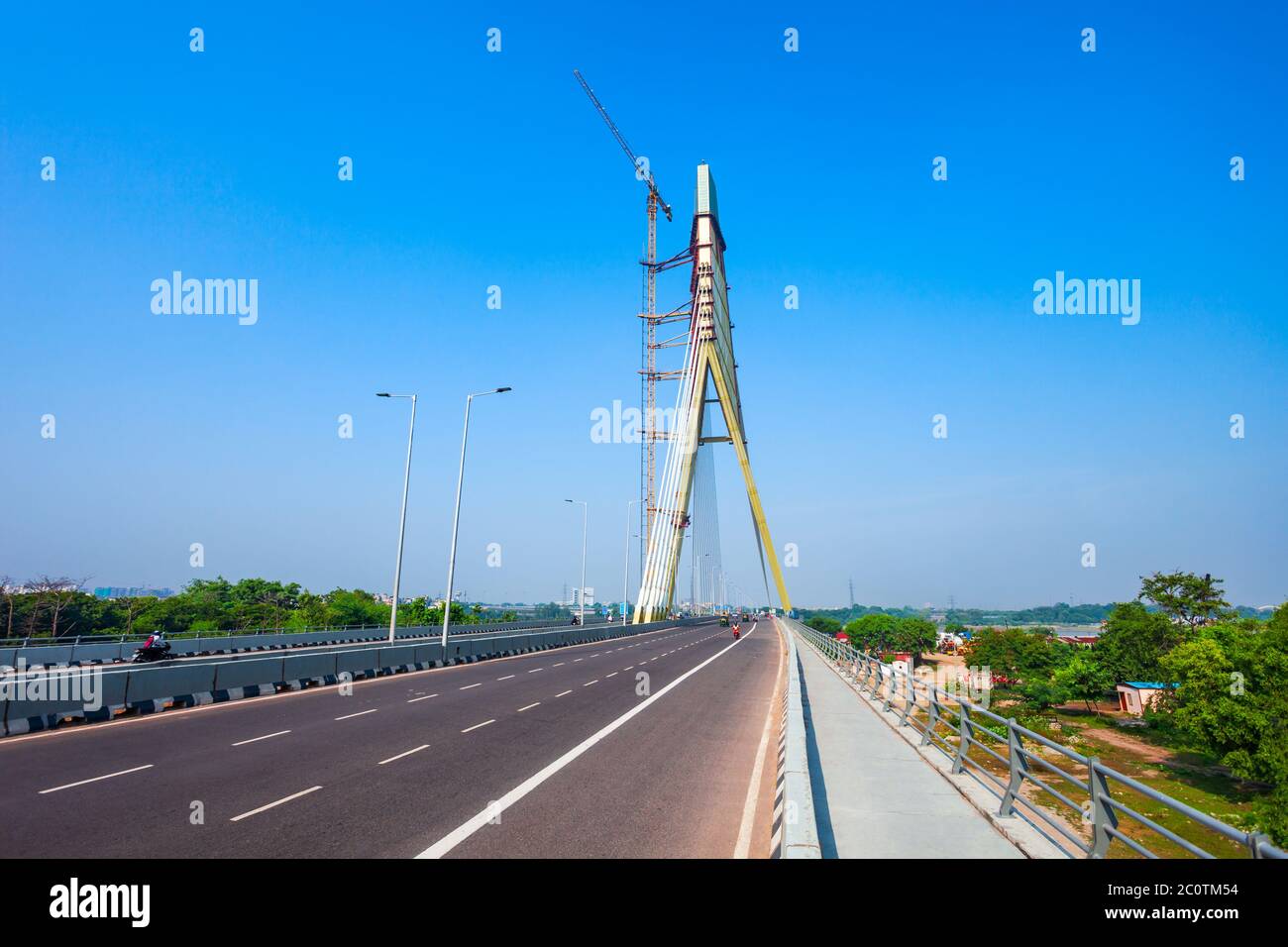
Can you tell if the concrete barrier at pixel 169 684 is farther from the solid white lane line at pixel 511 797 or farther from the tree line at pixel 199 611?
the tree line at pixel 199 611

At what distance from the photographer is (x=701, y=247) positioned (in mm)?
73812

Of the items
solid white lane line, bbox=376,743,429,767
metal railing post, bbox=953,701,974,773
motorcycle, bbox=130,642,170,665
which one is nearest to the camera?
metal railing post, bbox=953,701,974,773

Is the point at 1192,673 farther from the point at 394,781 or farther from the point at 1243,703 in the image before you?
the point at 394,781

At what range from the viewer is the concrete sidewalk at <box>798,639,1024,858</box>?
6.58 metres

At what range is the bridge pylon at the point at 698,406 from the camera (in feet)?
227

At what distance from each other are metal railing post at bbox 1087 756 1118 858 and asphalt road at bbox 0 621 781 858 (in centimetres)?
298

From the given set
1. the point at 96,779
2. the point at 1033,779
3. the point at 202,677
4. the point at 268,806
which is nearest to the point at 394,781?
the point at 268,806

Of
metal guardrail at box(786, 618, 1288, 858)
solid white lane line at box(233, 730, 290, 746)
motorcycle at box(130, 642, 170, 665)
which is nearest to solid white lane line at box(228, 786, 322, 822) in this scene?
solid white lane line at box(233, 730, 290, 746)

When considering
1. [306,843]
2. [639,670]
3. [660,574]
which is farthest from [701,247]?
[306,843]

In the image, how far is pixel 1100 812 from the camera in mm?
5602

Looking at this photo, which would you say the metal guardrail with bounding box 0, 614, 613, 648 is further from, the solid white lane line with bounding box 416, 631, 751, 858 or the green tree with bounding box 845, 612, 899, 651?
the green tree with bounding box 845, 612, 899, 651
